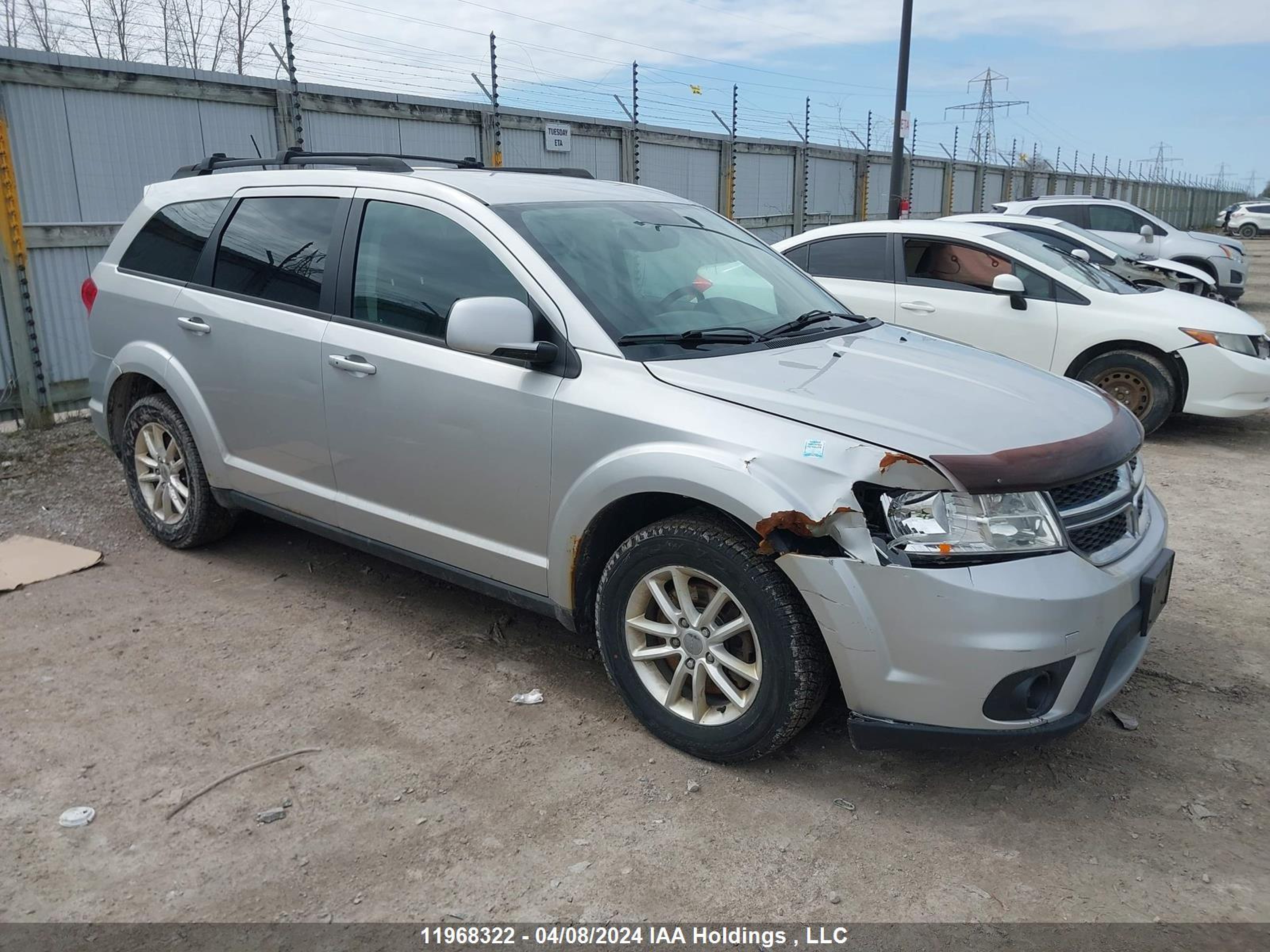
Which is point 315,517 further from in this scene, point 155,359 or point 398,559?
point 155,359

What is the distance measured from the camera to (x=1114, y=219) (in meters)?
15.3

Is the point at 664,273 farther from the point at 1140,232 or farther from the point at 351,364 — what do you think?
the point at 1140,232

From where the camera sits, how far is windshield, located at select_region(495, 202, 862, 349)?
11.9ft

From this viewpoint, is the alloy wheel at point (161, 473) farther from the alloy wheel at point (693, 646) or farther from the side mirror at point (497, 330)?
the alloy wheel at point (693, 646)

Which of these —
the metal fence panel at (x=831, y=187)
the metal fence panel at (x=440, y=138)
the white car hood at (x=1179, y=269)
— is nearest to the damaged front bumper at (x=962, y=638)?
the metal fence panel at (x=440, y=138)

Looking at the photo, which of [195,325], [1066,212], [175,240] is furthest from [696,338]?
[1066,212]

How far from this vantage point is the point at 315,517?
4.39 metres

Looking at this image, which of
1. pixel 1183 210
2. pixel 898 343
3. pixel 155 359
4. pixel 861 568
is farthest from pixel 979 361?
pixel 1183 210

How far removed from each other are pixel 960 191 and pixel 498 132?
2174 centimetres

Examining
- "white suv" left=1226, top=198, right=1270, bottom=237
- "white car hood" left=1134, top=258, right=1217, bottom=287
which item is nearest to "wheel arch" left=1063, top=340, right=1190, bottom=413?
"white car hood" left=1134, top=258, right=1217, bottom=287

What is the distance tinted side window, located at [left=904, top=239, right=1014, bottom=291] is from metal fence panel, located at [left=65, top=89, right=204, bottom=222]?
583 cm

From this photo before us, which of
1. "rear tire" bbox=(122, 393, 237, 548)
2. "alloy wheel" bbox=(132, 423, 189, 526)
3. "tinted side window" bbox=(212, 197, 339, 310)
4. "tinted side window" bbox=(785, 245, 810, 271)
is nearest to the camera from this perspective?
"tinted side window" bbox=(212, 197, 339, 310)

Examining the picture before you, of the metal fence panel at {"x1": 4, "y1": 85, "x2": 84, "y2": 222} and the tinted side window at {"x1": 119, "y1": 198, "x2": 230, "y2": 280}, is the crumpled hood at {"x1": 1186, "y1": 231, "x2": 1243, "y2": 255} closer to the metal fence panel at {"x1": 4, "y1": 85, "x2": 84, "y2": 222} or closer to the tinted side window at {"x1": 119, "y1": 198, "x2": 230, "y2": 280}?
the metal fence panel at {"x1": 4, "y1": 85, "x2": 84, "y2": 222}

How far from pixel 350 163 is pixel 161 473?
1900 millimetres
